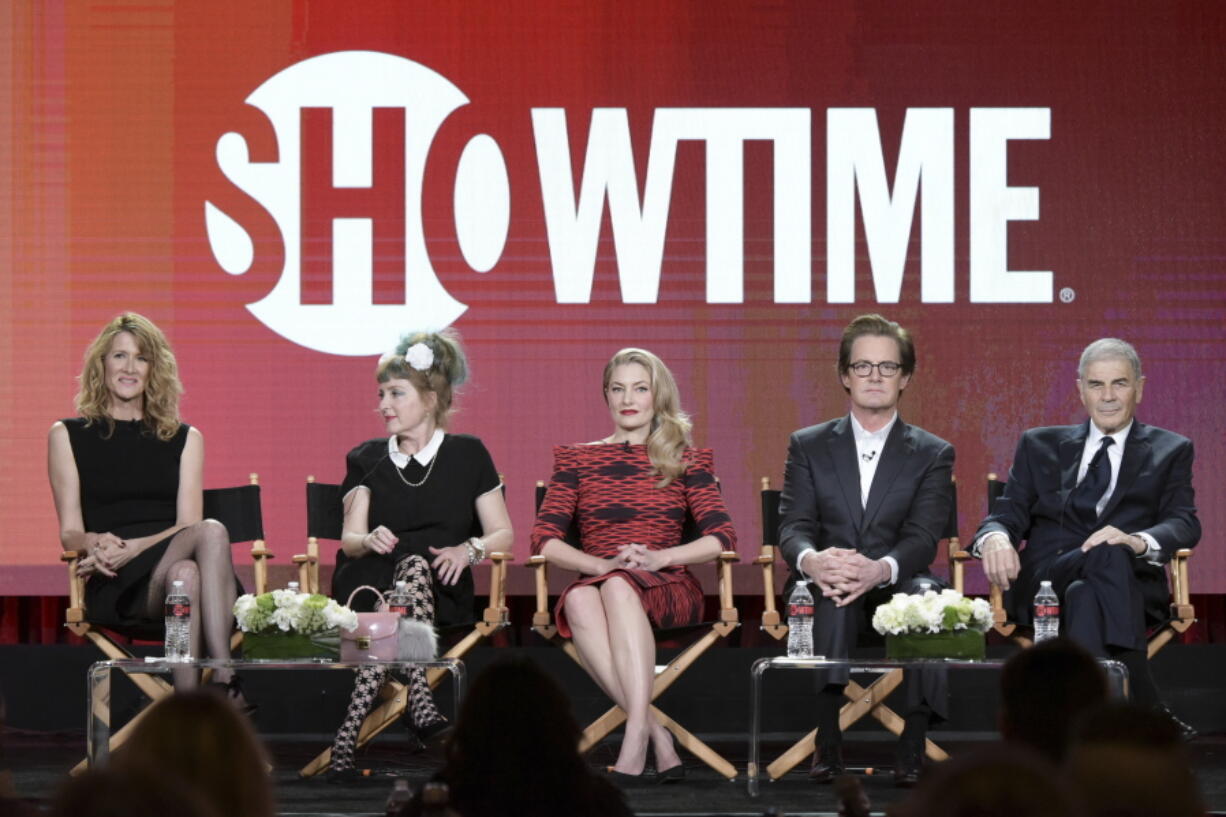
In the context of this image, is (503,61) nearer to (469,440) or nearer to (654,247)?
(654,247)

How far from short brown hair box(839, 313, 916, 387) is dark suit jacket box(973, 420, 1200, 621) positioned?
0.44 meters

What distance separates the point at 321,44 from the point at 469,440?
1.57m

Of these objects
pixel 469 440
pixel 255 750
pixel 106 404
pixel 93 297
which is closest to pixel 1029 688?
pixel 255 750

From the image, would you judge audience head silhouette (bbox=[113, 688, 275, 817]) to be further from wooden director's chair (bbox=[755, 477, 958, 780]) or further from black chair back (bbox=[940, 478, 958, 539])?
black chair back (bbox=[940, 478, 958, 539])

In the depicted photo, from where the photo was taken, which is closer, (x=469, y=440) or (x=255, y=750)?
(x=255, y=750)

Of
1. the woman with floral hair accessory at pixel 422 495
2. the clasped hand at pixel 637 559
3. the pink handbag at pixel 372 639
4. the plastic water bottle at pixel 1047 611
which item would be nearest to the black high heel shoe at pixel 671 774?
the clasped hand at pixel 637 559

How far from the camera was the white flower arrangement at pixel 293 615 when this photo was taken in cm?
414

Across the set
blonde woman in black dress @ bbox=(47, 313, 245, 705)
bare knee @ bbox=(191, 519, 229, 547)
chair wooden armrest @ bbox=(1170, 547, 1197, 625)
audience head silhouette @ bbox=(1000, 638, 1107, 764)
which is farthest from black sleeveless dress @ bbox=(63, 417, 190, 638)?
audience head silhouette @ bbox=(1000, 638, 1107, 764)

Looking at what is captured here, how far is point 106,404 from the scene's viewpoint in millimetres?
5078

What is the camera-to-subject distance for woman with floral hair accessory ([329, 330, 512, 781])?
4895 millimetres

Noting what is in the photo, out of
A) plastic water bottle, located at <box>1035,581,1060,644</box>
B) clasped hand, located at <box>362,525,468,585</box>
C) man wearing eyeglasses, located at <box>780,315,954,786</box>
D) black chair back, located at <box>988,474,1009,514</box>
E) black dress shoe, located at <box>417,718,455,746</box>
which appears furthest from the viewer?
black chair back, located at <box>988,474,1009,514</box>

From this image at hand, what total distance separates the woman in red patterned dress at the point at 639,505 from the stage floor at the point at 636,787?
42 cm

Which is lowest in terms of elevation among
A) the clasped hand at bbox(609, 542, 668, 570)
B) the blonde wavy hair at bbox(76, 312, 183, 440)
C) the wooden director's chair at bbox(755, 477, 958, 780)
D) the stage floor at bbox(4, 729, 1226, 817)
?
the stage floor at bbox(4, 729, 1226, 817)

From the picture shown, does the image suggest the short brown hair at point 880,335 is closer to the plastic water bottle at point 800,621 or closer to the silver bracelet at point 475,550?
the plastic water bottle at point 800,621
